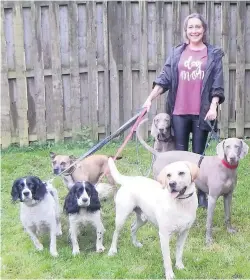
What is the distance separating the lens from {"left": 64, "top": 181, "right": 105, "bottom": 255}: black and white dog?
209 inches

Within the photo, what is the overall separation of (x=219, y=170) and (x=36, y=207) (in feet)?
6.34

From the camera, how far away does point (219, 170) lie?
18.5 feet

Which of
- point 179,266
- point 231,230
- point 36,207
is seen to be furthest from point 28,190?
point 231,230

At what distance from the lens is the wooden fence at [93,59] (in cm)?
916

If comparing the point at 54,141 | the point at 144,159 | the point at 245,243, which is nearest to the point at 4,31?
the point at 54,141

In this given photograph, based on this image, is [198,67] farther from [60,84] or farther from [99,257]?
[60,84]

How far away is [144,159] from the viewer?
28.1ft

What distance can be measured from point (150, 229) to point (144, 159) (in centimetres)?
267

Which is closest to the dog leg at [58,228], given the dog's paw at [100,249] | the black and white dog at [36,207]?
the black and white dog at [36,207]

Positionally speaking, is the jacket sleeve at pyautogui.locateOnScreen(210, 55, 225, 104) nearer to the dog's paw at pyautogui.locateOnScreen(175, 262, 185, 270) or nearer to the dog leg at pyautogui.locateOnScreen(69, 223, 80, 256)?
the dog's paw at pyautogui.locateOnScreen(175, 262, 185, 270)

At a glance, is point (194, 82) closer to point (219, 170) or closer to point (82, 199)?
point (219, 170)

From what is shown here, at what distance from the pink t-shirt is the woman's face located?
14cm

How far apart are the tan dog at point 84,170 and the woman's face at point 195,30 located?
1.89 m

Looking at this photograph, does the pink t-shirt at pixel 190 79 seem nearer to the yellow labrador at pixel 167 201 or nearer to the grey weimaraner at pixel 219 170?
the grey weimaraner at pixel 219 170
